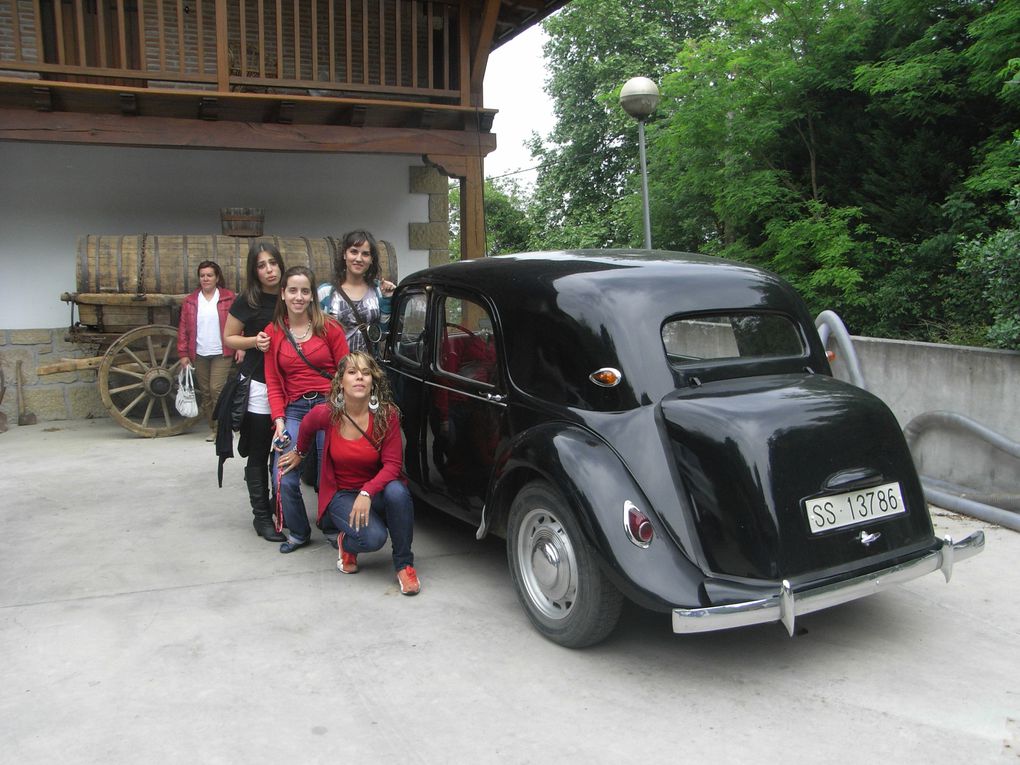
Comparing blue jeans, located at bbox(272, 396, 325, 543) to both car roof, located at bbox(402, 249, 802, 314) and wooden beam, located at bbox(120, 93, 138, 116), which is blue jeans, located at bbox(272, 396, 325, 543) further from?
wooden beam, located at bbox(120, 93, 138, 116)

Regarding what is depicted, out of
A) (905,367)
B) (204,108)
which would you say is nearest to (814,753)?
(905,367)

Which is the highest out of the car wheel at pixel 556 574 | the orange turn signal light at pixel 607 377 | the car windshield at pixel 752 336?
the car windshield at pixel 752 336

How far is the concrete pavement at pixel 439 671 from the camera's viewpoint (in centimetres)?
297

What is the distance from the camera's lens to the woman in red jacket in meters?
7.86

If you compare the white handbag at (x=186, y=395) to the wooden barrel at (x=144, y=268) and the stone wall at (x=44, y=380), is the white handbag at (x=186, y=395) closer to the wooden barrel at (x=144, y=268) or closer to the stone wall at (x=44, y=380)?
the wooden barrel at (x=144, y=268)

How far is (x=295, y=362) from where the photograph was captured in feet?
16.0

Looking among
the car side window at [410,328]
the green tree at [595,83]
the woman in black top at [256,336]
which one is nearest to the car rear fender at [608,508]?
the car side window at [410,328]

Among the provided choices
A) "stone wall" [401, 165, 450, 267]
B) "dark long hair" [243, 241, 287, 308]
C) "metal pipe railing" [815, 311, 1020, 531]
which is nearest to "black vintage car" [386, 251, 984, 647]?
"dark long hair" [243, 241, 287, 308]

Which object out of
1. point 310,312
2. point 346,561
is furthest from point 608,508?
point 310,312

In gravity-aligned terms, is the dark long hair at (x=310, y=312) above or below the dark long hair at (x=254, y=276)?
below

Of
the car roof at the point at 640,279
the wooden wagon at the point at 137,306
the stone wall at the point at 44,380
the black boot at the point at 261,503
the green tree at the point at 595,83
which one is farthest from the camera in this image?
the green tree at the point at 595,83

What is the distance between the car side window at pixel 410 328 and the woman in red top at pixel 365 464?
2.15ft

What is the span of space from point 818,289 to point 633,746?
9.03 m

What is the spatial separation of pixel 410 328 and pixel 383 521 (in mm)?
1310
